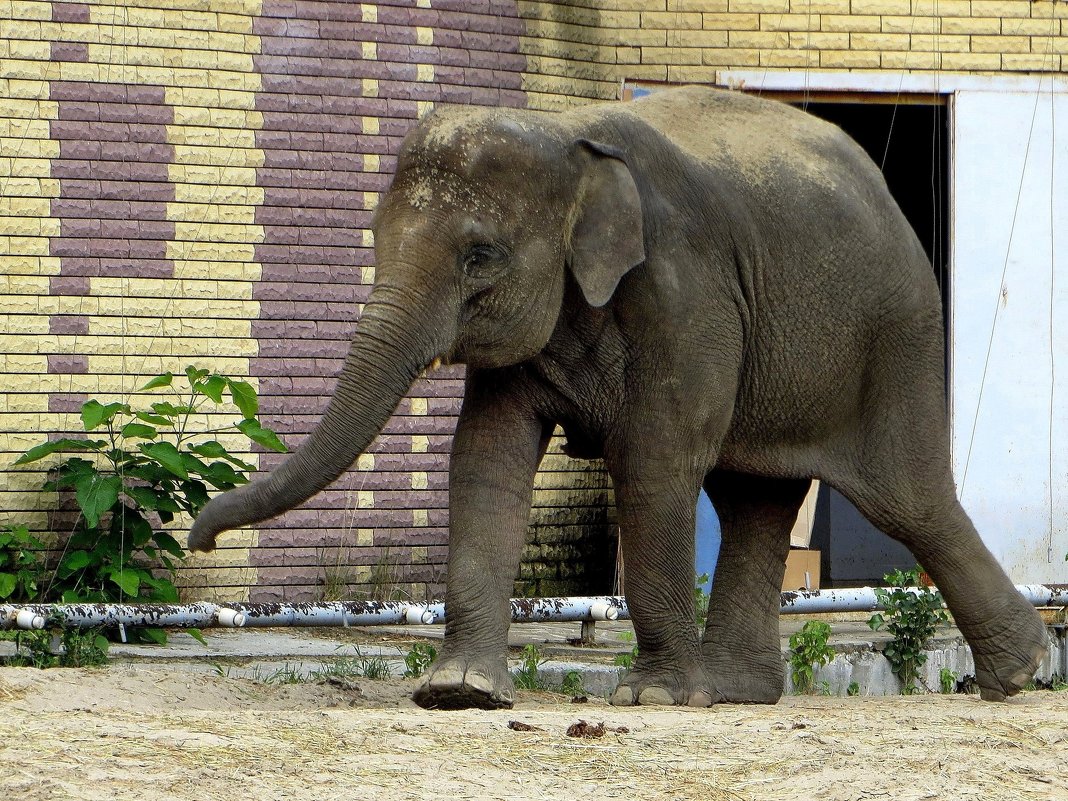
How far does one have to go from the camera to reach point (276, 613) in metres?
7.41

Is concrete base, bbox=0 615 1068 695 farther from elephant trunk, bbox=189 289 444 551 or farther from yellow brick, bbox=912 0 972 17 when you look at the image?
yellow brick, bbox=912 0 972 17

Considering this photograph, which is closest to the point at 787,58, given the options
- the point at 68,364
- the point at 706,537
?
the point at 706,537

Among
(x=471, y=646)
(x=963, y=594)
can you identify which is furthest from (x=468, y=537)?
(x=963, y=594)

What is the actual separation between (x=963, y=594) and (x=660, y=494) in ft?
5.48

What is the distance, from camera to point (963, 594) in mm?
7219

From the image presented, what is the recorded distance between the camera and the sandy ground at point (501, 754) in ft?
14.0

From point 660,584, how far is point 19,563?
3816 mm

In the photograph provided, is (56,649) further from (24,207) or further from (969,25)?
(969,25)

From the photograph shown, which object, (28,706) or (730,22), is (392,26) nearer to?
(730,22)

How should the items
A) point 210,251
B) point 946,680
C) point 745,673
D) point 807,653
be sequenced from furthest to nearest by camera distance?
point 210,251 → point 946,680 → point 807,653 → point 745,673

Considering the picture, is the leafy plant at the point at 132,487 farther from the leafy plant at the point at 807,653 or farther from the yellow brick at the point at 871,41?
the yellow brick at the point at 871,41

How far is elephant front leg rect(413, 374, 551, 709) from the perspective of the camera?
5.97 m

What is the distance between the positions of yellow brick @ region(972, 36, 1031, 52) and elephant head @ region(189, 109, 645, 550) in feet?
18.3

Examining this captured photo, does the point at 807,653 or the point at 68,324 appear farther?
the point at 68,324
